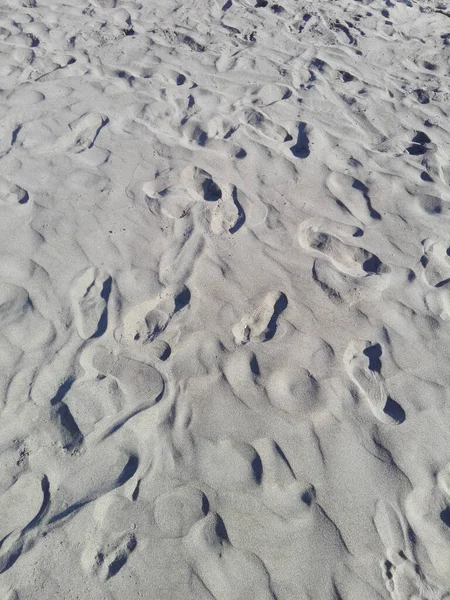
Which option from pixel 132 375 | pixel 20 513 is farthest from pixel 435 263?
pixel 20 513

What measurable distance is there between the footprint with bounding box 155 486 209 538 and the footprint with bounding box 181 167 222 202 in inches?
79.1

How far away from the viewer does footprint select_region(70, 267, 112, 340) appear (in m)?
2.74

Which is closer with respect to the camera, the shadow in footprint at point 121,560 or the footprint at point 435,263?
the shadow in footprint at point 121,560

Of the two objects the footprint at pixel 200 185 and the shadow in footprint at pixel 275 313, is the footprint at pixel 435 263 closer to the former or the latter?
the shadow in footprint at pixel 275 313

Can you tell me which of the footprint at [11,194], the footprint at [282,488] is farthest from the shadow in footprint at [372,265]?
the footprint at [11,194]

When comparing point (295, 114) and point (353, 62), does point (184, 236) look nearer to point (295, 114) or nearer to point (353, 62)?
point (295, 114)

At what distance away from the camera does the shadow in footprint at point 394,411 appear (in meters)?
2.47

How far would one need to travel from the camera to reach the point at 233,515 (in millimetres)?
2145

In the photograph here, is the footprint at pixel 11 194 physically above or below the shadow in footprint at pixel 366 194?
below

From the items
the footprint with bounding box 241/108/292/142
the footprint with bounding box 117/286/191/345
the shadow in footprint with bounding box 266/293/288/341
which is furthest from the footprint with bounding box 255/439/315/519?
the footprint with bounding box 241/108/292/142

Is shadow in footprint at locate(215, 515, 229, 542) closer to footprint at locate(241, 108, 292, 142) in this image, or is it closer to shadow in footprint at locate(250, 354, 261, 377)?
shadow in footprint at locate(250, 354, 261, 377)

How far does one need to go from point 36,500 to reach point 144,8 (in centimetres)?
555

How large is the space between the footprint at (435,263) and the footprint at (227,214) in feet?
3.90

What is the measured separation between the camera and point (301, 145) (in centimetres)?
402
